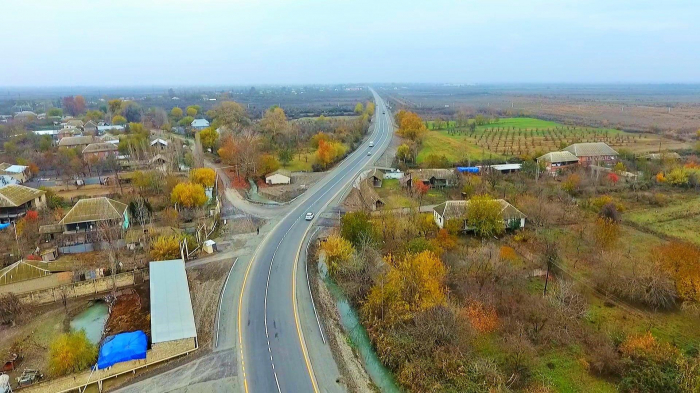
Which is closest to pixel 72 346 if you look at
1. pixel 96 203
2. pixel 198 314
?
pixel 198 314

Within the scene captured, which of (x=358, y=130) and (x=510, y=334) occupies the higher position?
(x=358, y=130)

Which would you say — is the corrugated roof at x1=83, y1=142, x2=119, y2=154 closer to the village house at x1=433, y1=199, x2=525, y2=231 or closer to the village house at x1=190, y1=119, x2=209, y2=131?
the village house at x1=190, y1=119, x2=209, y2=131

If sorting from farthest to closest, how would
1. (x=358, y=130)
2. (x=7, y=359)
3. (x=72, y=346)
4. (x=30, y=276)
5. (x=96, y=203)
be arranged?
(x=358, y=130)
(x=96, y=203)
(x=30, y=276)
(x=7, y=359)
(x=72, y=346)

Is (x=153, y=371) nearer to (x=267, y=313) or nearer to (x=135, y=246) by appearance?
(x=267, y=313)

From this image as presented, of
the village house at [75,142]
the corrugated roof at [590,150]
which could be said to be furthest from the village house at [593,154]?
the village house at [75,142]

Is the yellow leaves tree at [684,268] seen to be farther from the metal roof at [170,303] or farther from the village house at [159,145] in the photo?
the village house at [159,145]
